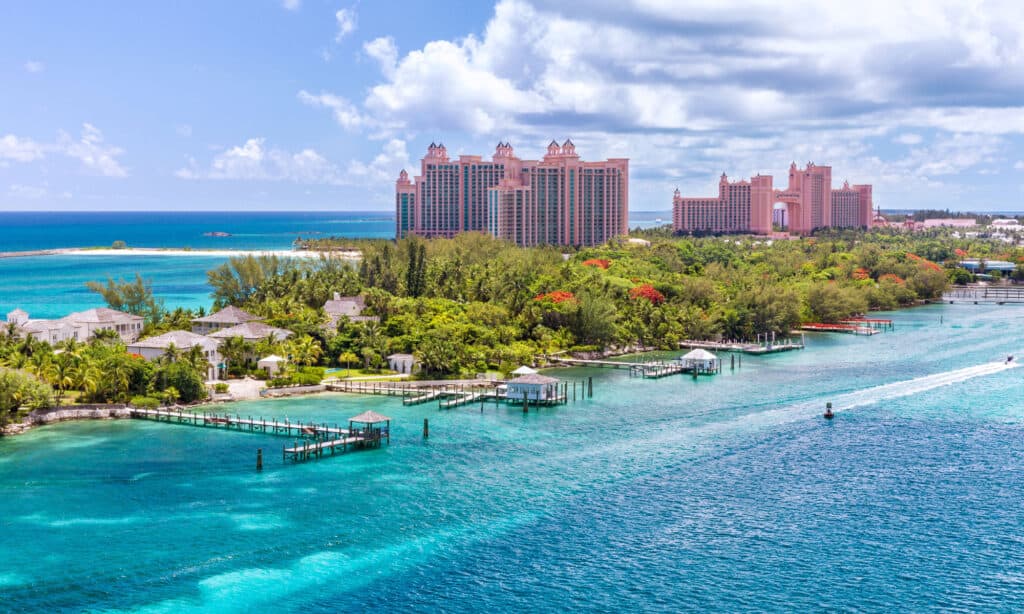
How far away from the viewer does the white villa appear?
7112cm

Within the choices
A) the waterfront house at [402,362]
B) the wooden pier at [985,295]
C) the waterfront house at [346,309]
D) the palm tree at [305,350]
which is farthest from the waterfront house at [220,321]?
the wooden pier at [985,295]

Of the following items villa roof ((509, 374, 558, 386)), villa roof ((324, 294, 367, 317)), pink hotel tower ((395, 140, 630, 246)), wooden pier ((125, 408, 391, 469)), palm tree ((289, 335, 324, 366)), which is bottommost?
wooden pier ((125, 408, 391, 469))

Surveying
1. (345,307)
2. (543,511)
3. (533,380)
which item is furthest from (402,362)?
(543,511)

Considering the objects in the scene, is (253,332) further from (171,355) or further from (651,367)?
(651,367)

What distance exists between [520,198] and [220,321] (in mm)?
101246

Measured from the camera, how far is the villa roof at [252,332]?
6956 cm

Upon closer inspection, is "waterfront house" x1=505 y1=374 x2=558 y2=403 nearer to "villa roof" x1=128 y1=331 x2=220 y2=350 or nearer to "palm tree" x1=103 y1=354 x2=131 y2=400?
"villa roof" x1=128 y1=331 x2=220 y2=350

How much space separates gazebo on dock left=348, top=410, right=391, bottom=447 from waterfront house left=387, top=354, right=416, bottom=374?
1753 cm

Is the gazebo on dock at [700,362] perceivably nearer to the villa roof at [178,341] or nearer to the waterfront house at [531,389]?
the waterfront house at [531,389]

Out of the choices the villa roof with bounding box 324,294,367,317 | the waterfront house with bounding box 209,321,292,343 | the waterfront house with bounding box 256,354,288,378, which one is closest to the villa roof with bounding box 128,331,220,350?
the waterfront house with bounding box 209,321,292,343

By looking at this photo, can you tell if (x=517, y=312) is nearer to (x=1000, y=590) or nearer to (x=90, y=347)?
(x=90, y=347)

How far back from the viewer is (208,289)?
139 metres

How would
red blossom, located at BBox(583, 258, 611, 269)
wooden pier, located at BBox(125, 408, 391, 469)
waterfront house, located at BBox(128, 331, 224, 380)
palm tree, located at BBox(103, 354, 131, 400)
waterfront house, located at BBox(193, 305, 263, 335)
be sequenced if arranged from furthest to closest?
1. red blossom, located at BBox(583, 258, 611, 269)
2. waterfront house, located at BBox(193, 305, 263, 335)
3. waterfront house, located at BBox(128, 331, 224, 380)
4. palm tree, located at BBox(103, 354, 131, 400)
5. wooden pier, located at BBox(125, 408, 391, 469)

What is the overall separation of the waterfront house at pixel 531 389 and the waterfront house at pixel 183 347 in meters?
19.8
